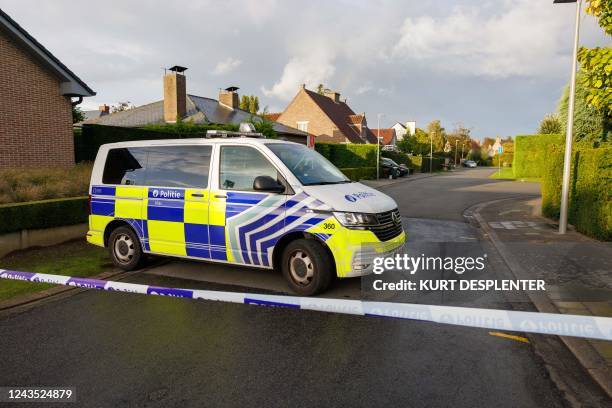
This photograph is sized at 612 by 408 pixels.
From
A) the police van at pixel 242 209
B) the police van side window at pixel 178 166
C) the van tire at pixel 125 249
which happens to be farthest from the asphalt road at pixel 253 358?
the police van side window at pixel 178 166

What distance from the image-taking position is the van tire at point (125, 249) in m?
6.75

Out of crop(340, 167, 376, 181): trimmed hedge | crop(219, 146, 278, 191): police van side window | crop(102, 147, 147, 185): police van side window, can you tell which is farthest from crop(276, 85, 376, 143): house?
crop(219, 146, 278, 191): police van side window

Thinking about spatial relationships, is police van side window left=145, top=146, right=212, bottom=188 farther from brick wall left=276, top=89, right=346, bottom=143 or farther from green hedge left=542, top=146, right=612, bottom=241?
brick wall left=276, top=89, right=346, bottom=143

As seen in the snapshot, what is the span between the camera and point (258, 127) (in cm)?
2280

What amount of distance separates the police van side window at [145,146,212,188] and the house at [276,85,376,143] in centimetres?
4082

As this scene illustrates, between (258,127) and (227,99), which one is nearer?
(258,127)

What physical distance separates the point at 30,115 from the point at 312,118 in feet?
123

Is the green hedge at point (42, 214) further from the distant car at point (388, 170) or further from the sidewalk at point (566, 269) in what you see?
the distant car at point (388, 170)

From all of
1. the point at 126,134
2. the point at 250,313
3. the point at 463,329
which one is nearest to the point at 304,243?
the point at 250,313

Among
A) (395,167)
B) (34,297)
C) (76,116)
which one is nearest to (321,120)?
(395,167)

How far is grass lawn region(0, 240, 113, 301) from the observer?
19.6ft

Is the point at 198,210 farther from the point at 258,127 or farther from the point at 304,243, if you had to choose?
the point at 258,127

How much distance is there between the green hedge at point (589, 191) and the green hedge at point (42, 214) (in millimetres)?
10808

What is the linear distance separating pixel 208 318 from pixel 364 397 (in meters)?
2.23
